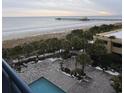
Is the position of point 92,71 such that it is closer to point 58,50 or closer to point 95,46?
point 95,46

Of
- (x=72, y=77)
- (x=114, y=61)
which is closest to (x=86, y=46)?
(x=114, y=61)

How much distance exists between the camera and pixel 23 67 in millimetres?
9828

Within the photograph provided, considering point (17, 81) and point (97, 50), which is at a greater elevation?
point (17, 81)

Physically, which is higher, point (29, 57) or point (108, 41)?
point (108, 41)

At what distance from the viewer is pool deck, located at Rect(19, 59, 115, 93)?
7.25 m

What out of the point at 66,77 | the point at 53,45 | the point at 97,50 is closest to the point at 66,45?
the point at 53,45

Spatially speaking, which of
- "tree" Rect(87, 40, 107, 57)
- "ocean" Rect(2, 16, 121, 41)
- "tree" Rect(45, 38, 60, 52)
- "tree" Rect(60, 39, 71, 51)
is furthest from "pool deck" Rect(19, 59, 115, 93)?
"ocean" Rect(2, 16, 121, 41)

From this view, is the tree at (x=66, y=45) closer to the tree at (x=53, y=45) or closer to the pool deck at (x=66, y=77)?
the tree at (x=53, y=45)

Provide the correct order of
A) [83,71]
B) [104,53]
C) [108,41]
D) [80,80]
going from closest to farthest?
1. [80,80]
2. [83,71]
3. [104,53]
4. [108,41]

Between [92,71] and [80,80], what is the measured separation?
4.25ft

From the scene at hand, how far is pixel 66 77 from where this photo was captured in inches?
330

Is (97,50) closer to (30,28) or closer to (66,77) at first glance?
(66,77)

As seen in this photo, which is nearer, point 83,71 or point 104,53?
point 83,71

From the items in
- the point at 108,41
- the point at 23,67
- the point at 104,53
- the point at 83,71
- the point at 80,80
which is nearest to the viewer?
the point at 80,80
